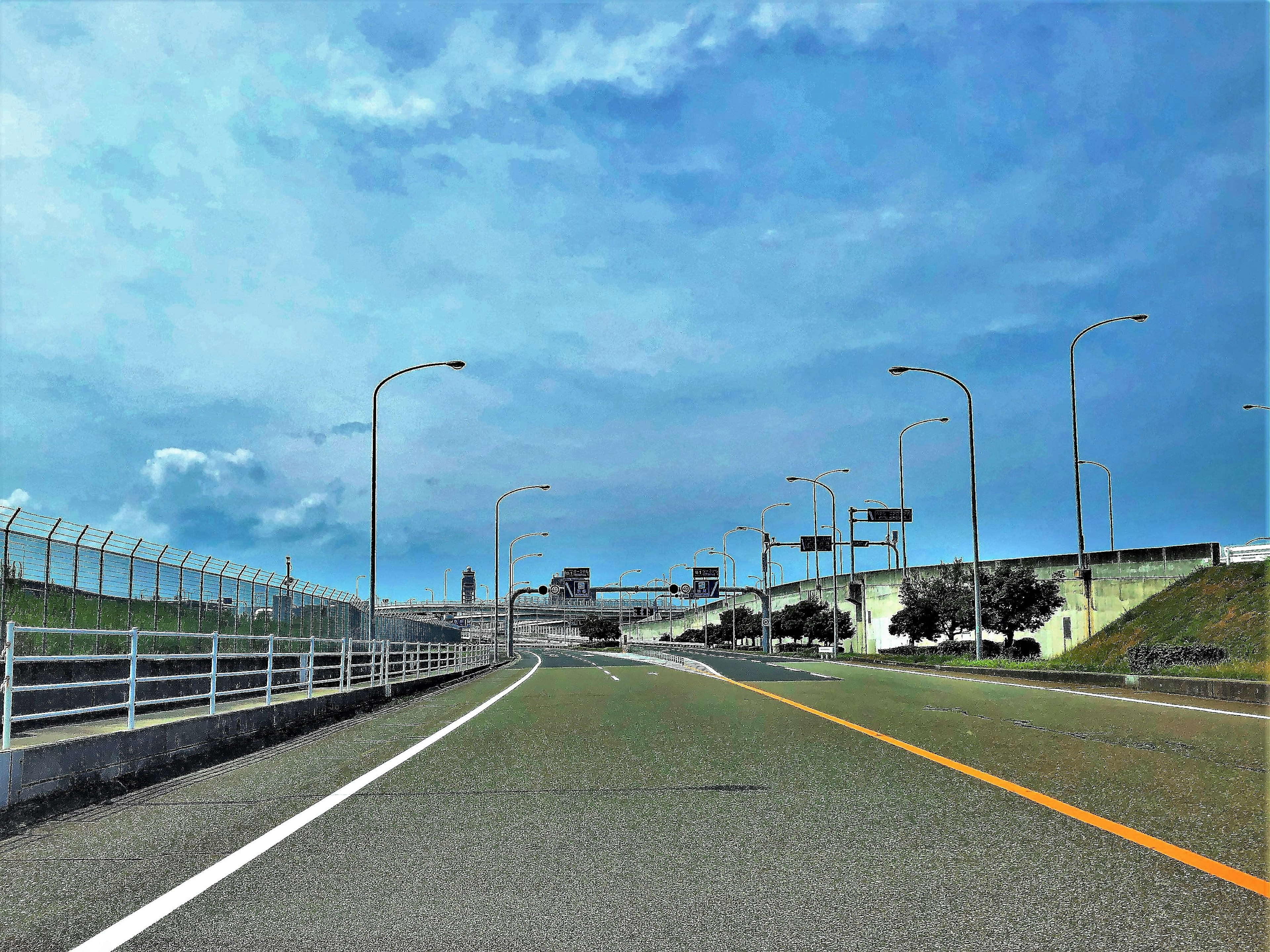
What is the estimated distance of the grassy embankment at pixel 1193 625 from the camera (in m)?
34.0

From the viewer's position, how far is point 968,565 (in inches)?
2709

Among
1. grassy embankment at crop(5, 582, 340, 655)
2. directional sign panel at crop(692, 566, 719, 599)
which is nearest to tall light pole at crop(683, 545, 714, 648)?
directional sign panel at crop(692, 566, 719, 599)

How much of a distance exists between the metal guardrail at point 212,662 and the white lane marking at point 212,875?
202cm

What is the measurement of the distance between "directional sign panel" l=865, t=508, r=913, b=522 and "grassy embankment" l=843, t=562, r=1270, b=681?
12.6 meters

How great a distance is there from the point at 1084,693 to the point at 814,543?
5257cm

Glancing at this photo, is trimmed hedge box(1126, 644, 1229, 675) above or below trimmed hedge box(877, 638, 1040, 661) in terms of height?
above

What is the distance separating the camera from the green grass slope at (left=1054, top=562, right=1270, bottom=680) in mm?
34500

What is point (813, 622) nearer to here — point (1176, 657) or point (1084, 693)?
point (1176, 657)

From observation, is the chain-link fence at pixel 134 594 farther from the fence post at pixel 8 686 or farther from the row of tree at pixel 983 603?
the row of tree at pixel 983 603

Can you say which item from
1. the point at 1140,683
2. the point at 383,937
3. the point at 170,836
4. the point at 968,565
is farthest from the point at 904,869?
the point at 968,565

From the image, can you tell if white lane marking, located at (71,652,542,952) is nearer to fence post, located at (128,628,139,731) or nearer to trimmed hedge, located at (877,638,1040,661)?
fence post, located at (128,628,139,731)

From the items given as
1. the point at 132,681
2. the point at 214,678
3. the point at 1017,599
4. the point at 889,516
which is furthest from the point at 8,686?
the point at 1017,599

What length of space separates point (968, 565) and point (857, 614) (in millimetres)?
9344

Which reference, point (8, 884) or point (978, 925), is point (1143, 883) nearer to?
point (978, 925)
